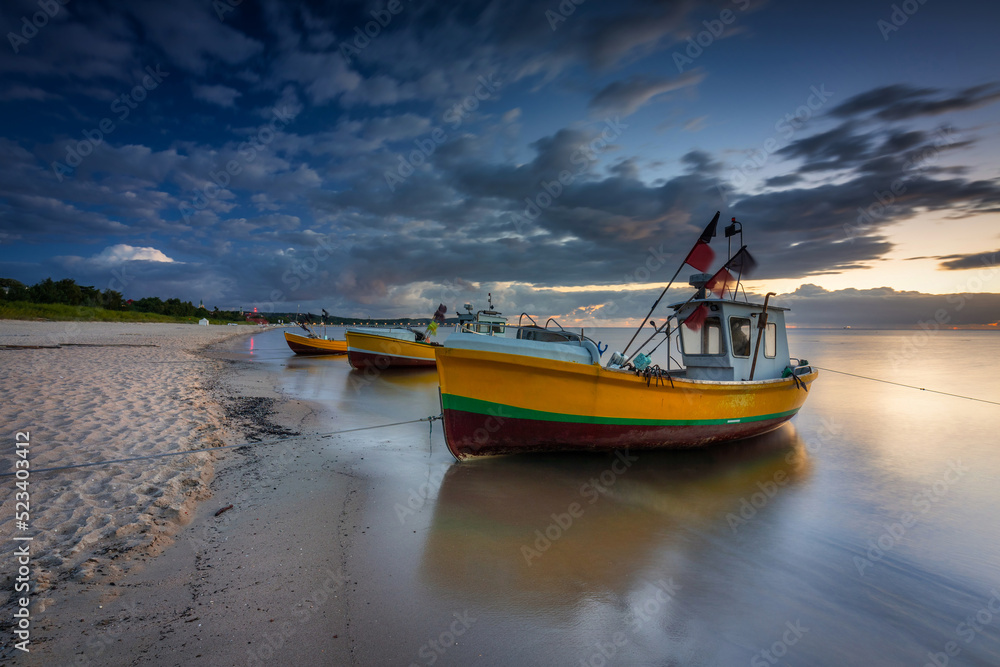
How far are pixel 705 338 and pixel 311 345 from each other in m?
26.8

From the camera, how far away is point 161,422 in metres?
7.56

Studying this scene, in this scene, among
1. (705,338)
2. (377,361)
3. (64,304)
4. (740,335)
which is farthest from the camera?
(64,304)

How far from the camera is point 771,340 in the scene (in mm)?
10172

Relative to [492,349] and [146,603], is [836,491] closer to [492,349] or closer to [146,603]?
[492,349]

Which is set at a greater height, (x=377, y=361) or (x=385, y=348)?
(x=385, y=348)

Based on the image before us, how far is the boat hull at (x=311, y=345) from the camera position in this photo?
2948 centimetres

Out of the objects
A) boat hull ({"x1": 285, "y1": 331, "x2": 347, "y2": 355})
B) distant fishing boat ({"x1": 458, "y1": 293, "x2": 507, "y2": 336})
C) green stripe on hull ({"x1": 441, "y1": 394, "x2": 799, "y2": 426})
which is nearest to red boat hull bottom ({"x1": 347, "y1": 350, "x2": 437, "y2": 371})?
distant fishing boat ({"x1": 458, "y1": 293, "x2": 507, "y2": 336})

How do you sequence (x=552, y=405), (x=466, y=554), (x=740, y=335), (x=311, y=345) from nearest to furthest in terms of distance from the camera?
1. (x=466, y=554)
2. (x=552, y=405)
3. (x=740, y=335)
4. (x=311, y=345)

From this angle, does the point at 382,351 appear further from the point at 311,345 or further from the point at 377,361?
the point at 311,345

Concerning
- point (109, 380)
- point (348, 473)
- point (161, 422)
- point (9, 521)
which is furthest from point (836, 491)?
point (109, 380)

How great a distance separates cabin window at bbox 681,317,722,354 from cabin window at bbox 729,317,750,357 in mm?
285

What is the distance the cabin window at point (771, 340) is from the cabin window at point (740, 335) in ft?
2.03

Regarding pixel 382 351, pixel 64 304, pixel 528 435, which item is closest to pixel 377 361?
pixel 382 351

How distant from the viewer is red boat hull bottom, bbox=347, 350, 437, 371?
21.1 m
